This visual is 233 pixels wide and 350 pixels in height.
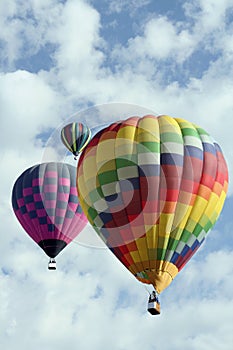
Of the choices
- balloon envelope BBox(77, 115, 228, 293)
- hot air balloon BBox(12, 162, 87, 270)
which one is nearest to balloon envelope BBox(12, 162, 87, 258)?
hot air balloon BBox(12, 162, 87, 270)

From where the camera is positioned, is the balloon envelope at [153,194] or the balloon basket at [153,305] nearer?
the balloon basket at [153,305]

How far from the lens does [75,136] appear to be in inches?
1614

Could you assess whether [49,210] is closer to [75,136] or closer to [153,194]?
[75,136]

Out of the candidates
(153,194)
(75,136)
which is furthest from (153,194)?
(75,136)

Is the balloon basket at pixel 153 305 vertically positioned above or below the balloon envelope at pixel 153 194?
below

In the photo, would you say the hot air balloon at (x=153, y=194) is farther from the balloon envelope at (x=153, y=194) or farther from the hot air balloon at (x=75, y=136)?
the hot air balloon at (x=75, y=136)

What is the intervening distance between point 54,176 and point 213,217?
13157mm

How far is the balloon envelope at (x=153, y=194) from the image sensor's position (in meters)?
28.6

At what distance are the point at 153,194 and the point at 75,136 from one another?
13.1 metres

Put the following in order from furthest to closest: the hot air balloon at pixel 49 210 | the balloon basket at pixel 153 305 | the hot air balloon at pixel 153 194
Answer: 1. the hot air balloon at pixel 49 210
2. the hot air balloon at pixel 153 194
3. the balloon basket at pixel 153 305

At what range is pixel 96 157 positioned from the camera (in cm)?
3003

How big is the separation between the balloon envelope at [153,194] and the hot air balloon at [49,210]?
9.41m

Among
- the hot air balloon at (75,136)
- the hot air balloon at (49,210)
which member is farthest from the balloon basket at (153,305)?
the hot air balloon at (75,136)

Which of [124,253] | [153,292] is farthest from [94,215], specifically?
[153,292]
